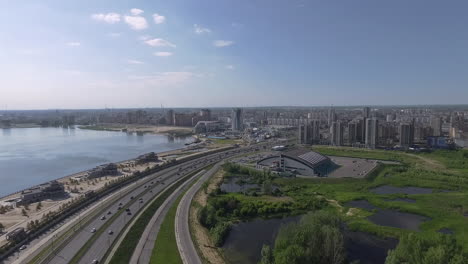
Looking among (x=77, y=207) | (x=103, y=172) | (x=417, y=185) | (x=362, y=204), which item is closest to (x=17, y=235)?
(x=77, y=207)

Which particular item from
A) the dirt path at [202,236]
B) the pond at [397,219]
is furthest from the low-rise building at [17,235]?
the pond at [397,219]

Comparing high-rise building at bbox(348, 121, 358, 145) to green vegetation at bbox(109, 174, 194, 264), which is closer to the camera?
green vegetation at bbox(109, 174, 194, 264)

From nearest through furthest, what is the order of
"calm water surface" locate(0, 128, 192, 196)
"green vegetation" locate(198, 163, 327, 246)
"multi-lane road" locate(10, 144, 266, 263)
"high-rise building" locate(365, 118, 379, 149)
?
"multi-lane road" locate(10, 144, 266, 263) < "green vegetation" locate(198, 163, 327, 246) < "calm water surface" locate(0, 128, 192, 196) < "high-rise building" locate(365, 118, 379, 149)

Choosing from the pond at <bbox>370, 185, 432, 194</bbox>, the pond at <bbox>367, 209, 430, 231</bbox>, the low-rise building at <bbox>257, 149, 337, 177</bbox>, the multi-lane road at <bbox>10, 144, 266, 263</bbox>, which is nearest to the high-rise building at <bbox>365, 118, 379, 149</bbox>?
the low-rise building at <bbox>257, 149, 337, 177</bbox>

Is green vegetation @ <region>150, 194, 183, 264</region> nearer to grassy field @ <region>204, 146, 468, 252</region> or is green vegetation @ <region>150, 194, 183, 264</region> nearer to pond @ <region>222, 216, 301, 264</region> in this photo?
pond @ <region>222, 216, 301, 264</region>

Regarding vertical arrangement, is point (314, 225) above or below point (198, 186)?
above

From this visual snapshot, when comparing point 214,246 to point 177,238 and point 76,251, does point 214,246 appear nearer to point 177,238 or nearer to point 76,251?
point 177,238

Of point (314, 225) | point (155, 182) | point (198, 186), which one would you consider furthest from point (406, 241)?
point (155, 182)

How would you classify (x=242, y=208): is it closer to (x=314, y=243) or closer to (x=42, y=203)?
(x=314, y=243)
